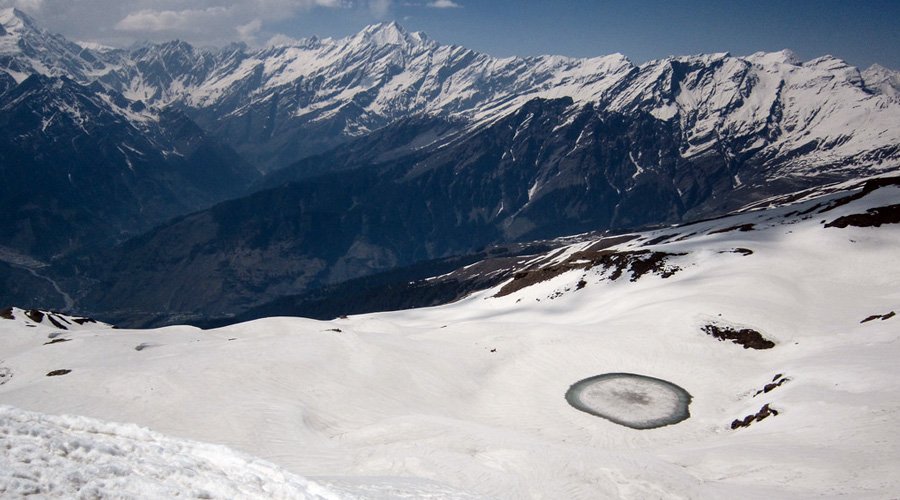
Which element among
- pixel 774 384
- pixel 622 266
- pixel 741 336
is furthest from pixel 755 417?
pixel 622 266

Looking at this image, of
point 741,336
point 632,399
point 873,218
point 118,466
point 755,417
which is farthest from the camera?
point 873,218

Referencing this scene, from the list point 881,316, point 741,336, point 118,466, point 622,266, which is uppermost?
point 118,466

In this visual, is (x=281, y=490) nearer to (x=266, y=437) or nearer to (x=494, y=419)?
(x=266, y=437)

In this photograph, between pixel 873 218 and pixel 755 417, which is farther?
pixel 873 218

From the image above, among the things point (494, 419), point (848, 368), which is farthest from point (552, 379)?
point (848, 368)

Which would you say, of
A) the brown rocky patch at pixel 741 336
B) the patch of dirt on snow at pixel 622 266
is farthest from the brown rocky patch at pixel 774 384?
the patch of dirt on snow at pixel 622 266

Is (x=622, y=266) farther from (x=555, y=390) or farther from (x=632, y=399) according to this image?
(x=555, y=390)

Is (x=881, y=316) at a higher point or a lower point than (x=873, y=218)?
lower

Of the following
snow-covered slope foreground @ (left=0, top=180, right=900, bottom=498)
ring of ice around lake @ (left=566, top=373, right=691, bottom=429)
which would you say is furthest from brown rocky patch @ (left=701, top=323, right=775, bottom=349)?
ring of ice around lake @ (left=566, top=373, right=691, bottom=429)
